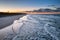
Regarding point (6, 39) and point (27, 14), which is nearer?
point (6, 39)

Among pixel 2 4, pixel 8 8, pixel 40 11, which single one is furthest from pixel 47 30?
pixel 2 4

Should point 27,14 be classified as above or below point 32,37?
above

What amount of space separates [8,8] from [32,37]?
1.93ft

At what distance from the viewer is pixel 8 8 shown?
1.51m

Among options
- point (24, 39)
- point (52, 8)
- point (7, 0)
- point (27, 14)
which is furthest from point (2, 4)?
point (52, 8)

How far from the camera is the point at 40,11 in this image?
1.51 meters

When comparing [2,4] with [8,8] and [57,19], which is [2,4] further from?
[57,19]

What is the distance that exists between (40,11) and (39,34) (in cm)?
38

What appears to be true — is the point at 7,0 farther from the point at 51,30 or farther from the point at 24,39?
the point at 51,30

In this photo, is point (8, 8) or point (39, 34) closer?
point (39, 34)

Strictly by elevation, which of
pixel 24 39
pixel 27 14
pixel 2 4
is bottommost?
pixel 24 39

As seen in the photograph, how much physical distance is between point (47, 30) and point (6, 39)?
0.56 meters

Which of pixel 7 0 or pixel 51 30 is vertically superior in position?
pixel 7 0

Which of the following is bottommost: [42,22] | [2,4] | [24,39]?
[24,39]
